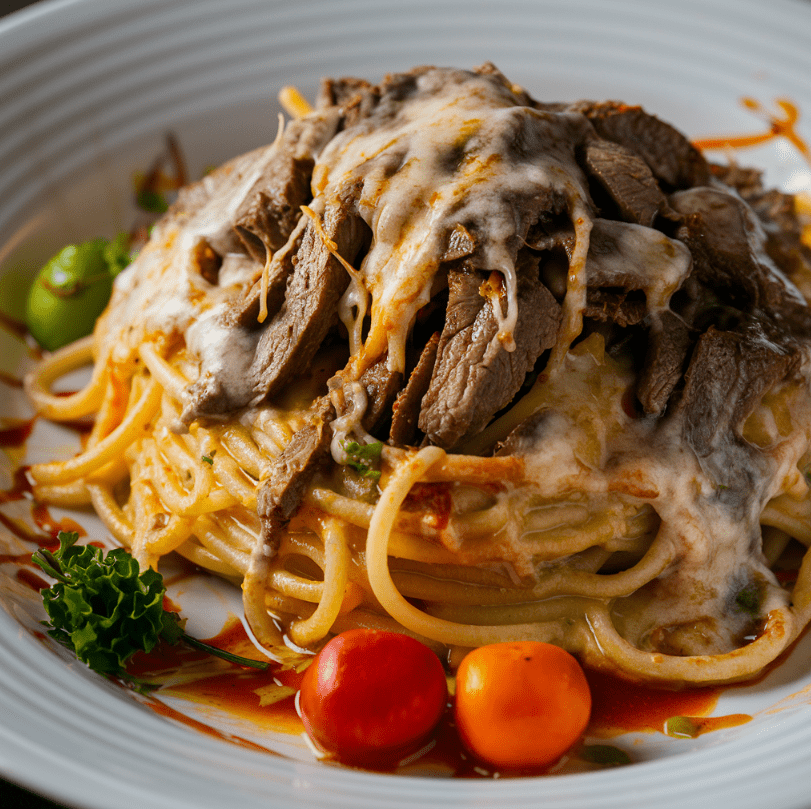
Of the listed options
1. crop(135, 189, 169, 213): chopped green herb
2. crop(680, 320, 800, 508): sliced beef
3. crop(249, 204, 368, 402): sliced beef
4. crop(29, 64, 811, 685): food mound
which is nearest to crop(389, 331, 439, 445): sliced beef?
crop(29, 64, 811, 685): food mound

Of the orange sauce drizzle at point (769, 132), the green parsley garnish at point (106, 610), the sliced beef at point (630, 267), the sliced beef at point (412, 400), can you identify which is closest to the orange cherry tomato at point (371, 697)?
the green parsley garnish at point (106, 610)

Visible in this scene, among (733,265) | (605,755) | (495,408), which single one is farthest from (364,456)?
(733,265)

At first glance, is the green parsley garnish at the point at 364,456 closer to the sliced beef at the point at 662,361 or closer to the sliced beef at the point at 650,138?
the sliced beef at the point at 662,361

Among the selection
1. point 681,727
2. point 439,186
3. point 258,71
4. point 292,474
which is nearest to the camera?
point 681,727

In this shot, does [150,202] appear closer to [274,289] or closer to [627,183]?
[274,289]

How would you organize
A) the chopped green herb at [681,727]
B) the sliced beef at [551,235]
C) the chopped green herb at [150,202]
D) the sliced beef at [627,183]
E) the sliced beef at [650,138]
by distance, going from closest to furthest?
the chopped green herb at [681,727]
the sliced beef at [551,235]
the sliced beef at [627,183]
the sliced beef at [650,138]
the chopped green herb at [150,202]
